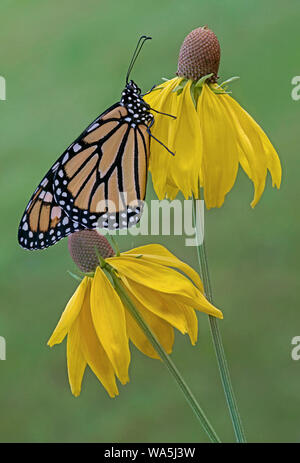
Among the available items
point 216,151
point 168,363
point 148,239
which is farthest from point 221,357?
point 148,239

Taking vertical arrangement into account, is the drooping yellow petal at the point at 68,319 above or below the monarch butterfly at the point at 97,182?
below

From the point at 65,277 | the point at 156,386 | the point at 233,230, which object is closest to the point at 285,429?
the point at 156,386

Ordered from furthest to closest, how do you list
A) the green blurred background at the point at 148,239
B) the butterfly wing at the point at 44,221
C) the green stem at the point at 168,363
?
the green blurred background at the point at 148,239 → the butterfly wing at the point at 44,221 → the green stem at the point at 168,363

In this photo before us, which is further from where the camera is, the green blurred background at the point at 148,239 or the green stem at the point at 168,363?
the green blurred background at the point at 148,239

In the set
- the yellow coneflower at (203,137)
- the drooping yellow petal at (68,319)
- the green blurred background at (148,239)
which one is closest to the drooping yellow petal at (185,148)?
the yellow coneflower at (203,137)

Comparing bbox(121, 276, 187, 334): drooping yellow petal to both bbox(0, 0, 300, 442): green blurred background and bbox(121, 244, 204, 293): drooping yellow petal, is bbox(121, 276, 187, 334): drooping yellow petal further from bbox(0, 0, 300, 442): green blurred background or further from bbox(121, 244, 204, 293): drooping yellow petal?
bbox(0, 0, 300, 442): green blurred background

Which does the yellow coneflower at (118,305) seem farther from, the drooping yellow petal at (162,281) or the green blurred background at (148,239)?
the green blurred background at (148,239)

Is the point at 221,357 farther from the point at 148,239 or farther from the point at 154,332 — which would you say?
the point at 148,239

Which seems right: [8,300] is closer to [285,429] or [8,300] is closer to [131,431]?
[131,431]
